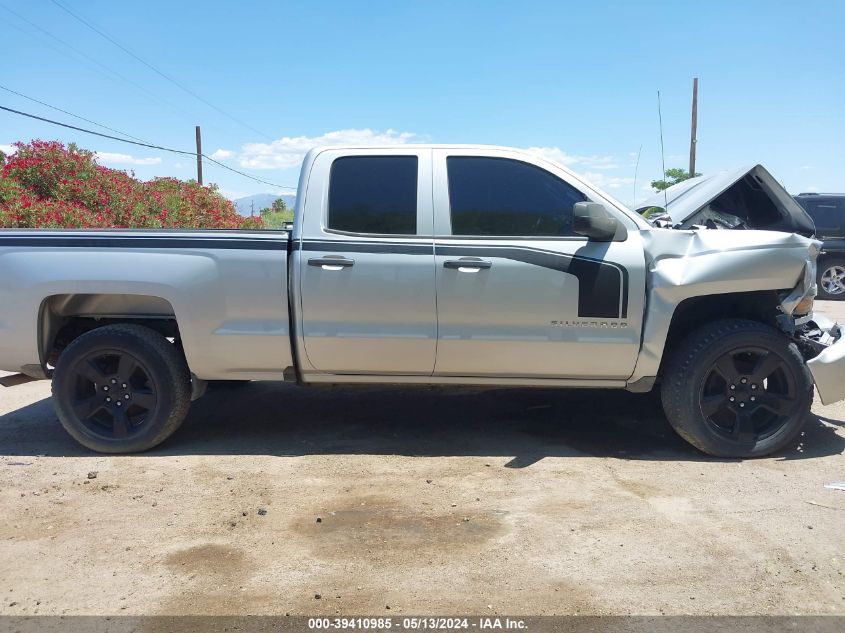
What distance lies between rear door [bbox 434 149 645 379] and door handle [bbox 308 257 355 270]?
1.87 feet

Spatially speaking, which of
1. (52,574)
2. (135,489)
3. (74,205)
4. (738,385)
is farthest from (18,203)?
(738,385)

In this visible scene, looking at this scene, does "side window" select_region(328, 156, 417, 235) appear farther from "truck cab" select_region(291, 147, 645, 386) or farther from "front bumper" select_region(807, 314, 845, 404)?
"front bumper" select_region(807, 314, 845, 404)

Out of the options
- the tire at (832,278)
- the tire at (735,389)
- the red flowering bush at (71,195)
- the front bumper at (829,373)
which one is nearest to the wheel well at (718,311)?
the tire at (735,389)

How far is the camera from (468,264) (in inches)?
174

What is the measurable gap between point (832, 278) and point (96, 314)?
44.7 ft

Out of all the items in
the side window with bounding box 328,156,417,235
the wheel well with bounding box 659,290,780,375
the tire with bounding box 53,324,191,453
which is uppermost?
the side window with bounding box 328,156,417,235

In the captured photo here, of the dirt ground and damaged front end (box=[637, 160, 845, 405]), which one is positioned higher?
Result: damaged front end (box=[637, 160, 845, 405])

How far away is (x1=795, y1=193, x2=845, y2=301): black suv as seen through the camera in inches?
531

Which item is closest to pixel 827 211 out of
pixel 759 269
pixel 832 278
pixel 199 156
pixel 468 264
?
pixel 832 278

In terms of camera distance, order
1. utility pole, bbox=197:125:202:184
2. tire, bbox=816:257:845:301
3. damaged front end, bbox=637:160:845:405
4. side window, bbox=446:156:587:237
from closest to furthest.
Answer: damaged front end, bbox=637:160:845:405
side window, bbox=446:156:587:237
tire, bbox=816:257:845:301
utility pole, bbox=197:125:202:184

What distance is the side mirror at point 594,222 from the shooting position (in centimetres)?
421

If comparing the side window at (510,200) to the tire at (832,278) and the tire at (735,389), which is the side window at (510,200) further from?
the tire at (832,278)

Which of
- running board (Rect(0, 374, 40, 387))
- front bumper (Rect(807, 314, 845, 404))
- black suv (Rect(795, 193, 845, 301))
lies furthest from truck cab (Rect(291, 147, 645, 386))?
black suv (Rect(795, 193, 845, 301))

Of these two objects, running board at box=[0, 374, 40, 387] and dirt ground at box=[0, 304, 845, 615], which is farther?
running board at box=[0, 374, 40, 387]
